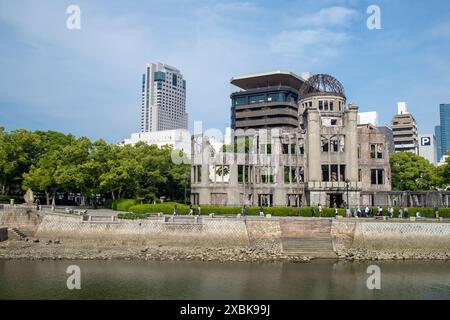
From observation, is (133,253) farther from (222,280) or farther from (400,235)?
(400,235)

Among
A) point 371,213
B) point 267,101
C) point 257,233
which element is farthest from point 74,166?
point 267,101

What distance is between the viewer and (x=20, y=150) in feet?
214

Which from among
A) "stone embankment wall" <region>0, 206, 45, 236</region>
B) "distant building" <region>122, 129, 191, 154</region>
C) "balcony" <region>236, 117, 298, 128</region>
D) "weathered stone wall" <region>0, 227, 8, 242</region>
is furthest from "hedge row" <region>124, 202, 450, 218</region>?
"distant building" <region>122, 129, 191, 154</region>

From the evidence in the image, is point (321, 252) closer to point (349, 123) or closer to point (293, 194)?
point (293, 194)

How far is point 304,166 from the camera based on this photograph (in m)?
62.3

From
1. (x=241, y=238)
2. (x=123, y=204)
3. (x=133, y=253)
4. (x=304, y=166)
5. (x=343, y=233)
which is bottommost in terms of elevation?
(x=133, y=253)

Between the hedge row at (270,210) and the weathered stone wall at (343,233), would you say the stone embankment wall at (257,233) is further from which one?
the hedge row at (270,210)

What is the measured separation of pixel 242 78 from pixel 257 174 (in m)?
72.4

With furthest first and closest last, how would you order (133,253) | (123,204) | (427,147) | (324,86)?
(427,147) → (324,86) → (123,204) → (133,253)

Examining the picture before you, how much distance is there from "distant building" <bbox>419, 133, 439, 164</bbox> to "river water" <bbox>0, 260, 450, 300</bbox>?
126063mm

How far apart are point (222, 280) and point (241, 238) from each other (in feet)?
41.8

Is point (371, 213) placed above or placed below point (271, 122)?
below

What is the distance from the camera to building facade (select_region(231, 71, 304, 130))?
124000 millimetres

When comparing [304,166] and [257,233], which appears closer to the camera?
[257,233]
